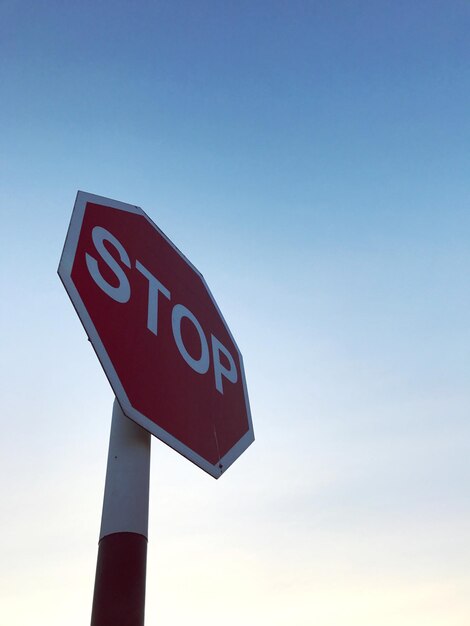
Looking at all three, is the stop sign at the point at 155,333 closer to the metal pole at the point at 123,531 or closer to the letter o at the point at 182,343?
the letter o at the point at 182,343

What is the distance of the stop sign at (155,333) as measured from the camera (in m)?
2.25

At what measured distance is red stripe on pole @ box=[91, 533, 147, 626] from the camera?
74.6 inches

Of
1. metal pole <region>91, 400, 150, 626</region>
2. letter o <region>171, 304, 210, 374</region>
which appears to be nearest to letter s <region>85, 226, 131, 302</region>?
letter o <region>171, 304, 210, 374</region>

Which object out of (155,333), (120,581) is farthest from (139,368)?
(120,581)

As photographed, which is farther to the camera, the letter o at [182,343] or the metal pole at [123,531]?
the letter o at [182,343]

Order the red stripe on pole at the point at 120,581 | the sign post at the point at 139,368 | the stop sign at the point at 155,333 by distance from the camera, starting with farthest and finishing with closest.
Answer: the stop sign at the point at 155,333 → the sign post at the point at 139,368 → the red stripe on pole at the point at 120,581

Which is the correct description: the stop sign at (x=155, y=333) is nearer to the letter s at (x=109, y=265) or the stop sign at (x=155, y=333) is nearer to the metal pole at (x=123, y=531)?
the letter s at (x=109, y=265)

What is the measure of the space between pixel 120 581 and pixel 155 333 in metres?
1.03

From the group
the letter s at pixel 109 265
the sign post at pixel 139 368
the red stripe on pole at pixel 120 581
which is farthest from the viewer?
the letter s at pixel 109 265

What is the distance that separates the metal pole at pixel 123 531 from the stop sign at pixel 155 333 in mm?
162

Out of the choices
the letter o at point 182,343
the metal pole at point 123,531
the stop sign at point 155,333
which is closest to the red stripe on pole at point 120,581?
the metal pole at point 123,531

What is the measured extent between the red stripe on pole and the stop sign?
1.33 feet

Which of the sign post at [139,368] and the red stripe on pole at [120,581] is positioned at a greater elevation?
the sign post at [139,368]

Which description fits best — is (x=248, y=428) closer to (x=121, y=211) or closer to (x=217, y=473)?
(x=217, y=473)
